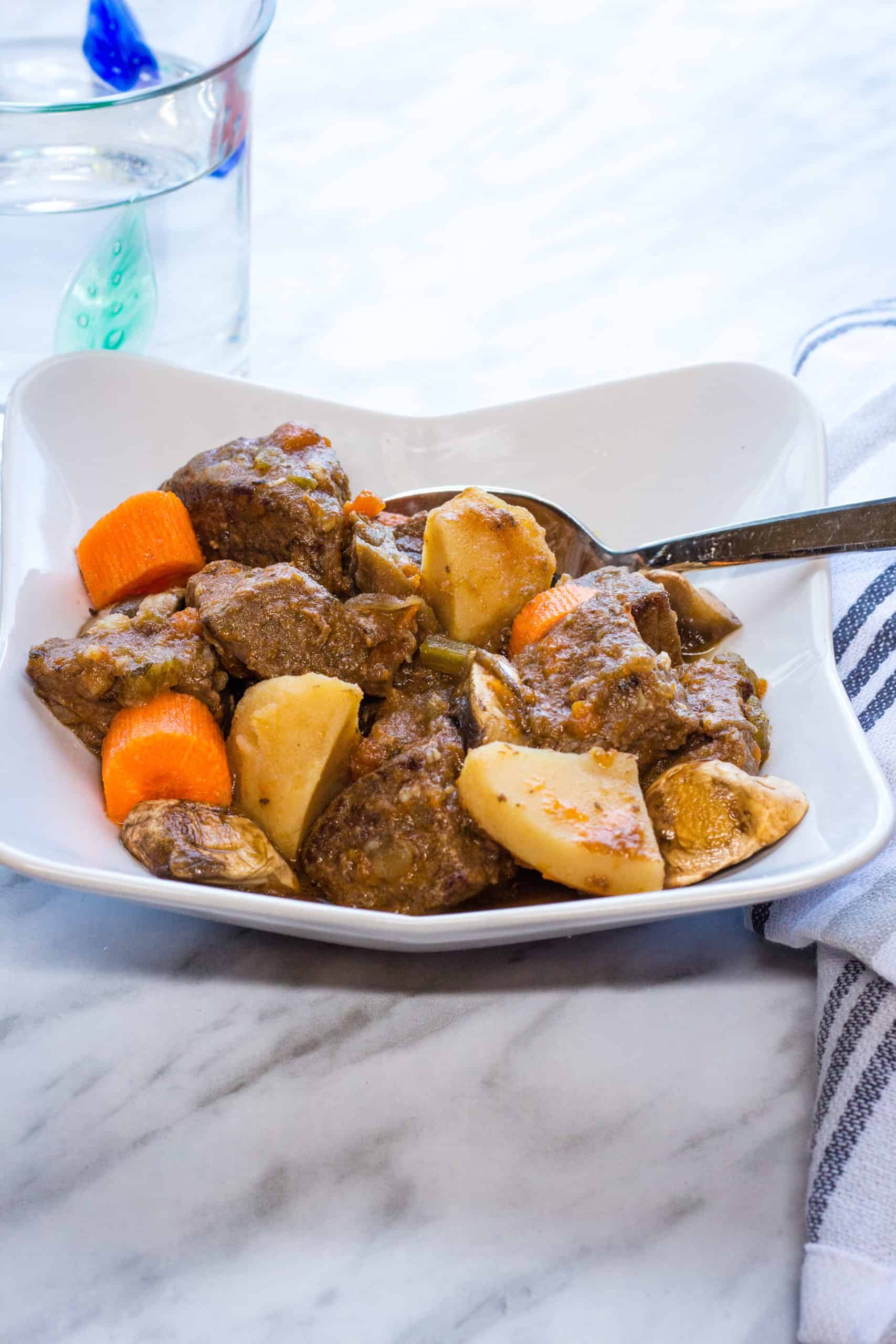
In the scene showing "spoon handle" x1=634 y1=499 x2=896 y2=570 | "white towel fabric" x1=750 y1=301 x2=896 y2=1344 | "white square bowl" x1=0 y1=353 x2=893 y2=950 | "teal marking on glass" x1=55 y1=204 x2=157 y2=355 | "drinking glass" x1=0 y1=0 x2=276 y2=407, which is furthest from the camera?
"teal marking on glass" x1=55 y1=204 x2=157 y2=355

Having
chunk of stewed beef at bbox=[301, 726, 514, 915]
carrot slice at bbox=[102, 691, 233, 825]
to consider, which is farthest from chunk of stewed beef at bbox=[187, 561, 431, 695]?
chunk of stewed beef at bbox=[301, 726, 514, 915]

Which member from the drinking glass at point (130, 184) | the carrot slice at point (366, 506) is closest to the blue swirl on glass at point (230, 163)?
the drinking glass at point (130, 184)

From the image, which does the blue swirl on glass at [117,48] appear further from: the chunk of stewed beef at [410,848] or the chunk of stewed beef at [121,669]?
the chunk of stewed beef at [410,848]

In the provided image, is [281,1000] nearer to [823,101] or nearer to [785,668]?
[785,668]

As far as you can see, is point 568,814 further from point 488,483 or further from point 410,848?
point 488,483

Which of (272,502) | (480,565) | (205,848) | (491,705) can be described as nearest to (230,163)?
(272,502)

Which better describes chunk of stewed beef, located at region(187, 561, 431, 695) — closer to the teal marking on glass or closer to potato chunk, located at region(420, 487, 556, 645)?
potato chunk, located at region(420, 487, 556, 645)
